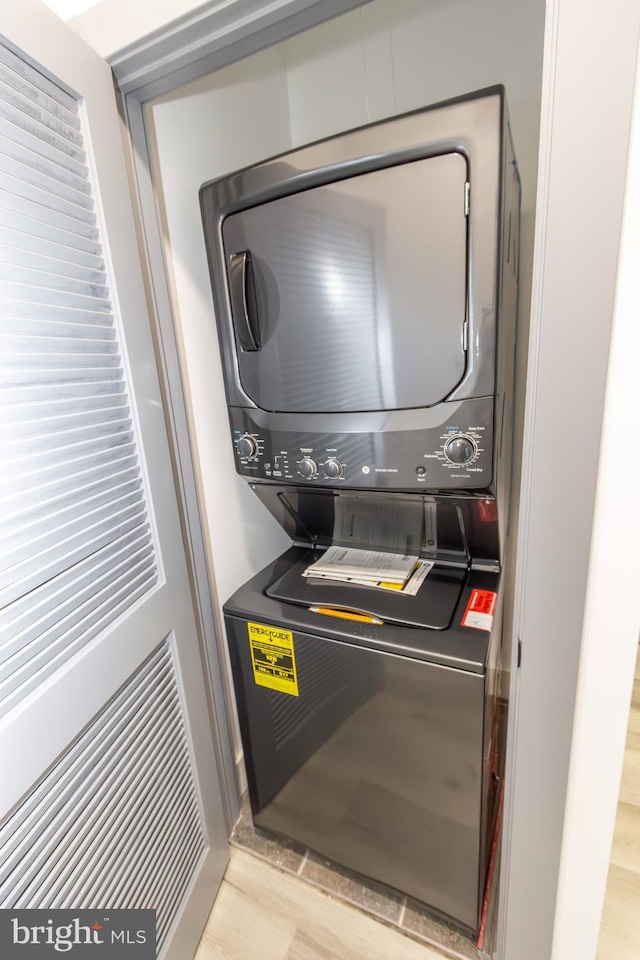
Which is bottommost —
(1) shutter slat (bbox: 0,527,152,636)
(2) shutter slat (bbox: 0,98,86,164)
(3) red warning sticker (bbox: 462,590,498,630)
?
(3) red warning sticker (bbox: 462,590,498,630)

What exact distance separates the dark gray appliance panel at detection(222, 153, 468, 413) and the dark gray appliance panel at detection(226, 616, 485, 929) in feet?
2.04

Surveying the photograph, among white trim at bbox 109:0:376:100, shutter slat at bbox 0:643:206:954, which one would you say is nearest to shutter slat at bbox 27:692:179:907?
shutter slat at bbox 0:643:206:954

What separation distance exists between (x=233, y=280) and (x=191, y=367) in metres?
0.32

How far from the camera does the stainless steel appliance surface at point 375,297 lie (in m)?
0.84

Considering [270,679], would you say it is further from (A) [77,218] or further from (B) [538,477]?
(A) [77,218]

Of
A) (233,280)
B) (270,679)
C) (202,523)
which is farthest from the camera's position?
(202,523)

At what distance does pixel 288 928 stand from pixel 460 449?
1.44 metres

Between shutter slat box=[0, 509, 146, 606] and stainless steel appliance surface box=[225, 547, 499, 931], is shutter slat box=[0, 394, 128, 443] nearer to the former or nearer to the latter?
shutter slat box=[0, 509, 146, 606]

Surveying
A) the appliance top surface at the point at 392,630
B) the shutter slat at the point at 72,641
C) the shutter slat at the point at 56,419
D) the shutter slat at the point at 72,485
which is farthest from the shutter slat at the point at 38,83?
the appliance top surface at the point at 392,630

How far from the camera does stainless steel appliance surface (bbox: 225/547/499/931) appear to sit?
101 cm

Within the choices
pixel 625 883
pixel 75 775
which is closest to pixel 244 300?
pixel 75 775

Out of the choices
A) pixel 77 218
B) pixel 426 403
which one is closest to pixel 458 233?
pixel 426 403

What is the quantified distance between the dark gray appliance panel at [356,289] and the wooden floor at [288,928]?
146 cm

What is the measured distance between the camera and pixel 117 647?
0.96m
